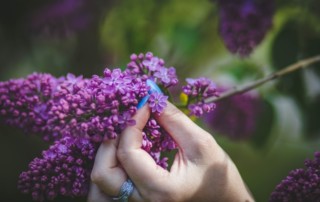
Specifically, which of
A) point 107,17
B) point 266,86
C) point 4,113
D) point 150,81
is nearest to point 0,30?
point 107,17

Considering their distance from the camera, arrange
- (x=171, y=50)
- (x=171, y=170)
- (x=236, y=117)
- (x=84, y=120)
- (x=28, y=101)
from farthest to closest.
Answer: (x=171, y=50), (x=236, y=117), (x=28, y=101), (x=171, y=170), (x=84, y=120)

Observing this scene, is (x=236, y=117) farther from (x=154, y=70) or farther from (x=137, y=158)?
(x=137, y=158)

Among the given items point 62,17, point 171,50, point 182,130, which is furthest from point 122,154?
point 62,17

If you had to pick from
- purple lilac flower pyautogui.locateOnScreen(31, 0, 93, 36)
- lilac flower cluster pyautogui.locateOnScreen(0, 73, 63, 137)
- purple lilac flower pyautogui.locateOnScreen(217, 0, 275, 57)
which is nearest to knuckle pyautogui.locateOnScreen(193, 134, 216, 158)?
lilac flower cluster pyautogui.locateOnScreen(0, 73, 63, 137)

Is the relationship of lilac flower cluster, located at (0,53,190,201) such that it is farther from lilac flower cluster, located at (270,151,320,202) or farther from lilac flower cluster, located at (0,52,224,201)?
lilac flower cluster, located at (270,151,320,202)

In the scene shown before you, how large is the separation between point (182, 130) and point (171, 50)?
4.11 ft

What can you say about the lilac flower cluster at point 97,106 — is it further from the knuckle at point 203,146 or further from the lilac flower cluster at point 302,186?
the lilac flower cluster at point 302,186

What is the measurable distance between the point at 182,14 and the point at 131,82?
63.1 inches

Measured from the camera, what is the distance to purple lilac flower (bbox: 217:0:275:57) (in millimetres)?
1580

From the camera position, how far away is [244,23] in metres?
1.59

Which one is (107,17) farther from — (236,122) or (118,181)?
(118,181)

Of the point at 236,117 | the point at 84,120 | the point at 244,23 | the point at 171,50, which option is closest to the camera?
the point at 84,120

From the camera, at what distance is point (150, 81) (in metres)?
1.14

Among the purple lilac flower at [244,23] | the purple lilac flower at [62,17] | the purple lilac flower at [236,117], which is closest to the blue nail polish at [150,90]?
the purple lilac flower at [244,23]
